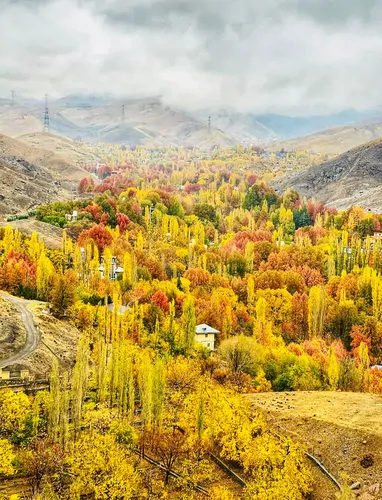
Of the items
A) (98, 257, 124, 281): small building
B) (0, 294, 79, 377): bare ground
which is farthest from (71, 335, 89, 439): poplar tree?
(98, 257, 124, 281): small building

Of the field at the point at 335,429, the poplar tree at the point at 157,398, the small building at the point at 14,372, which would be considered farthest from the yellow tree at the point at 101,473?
the small building at the point at 14,372

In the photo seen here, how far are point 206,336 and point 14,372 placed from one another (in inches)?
979

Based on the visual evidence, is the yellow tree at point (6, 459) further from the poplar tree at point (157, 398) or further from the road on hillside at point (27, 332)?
the road on hillside at point (27, 332)

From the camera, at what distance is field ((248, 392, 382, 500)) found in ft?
102

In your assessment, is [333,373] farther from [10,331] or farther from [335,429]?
[10,331]

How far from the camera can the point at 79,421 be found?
35.7 meters

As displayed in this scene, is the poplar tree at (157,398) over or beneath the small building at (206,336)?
over

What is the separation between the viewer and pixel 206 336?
202 feet

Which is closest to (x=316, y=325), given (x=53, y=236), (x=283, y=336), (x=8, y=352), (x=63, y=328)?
(x=283, y=336)

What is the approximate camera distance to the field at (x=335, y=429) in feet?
102

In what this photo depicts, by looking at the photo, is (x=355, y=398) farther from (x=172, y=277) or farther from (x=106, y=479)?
(x=172, y=277)

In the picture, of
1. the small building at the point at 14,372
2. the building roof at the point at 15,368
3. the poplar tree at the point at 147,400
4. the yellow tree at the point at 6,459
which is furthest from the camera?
the building roof at the point at 15,368

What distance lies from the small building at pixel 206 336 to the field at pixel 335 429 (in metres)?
17.7

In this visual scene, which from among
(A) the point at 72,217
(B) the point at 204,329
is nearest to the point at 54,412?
(B) the point at 204,329
